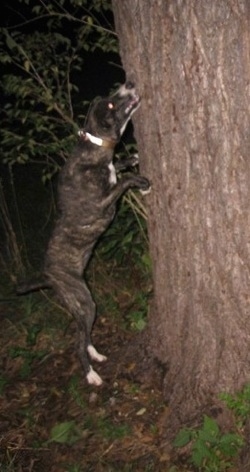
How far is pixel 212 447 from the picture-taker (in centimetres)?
329

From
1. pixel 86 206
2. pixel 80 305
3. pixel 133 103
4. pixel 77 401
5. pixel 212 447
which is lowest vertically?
pixel 77 401

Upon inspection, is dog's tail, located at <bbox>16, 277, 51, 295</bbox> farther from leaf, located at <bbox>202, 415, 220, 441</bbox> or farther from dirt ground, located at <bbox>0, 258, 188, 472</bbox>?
leaf, located at <bbox>202, 415, 220, 441</bbox>

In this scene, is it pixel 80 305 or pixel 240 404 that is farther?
pixel 80 305

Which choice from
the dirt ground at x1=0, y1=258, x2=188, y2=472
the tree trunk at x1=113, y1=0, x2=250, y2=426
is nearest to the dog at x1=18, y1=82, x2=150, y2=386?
the dirt ground at x1=0, y1=258, x2=188, y2=472

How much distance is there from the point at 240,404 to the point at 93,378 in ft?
4.69

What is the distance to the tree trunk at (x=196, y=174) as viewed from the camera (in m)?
2.67

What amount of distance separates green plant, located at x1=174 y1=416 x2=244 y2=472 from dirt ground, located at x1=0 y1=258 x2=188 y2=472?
181 mm

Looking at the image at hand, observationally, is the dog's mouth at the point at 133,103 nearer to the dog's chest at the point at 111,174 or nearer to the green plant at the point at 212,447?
the dog's chest at the point at 111,174

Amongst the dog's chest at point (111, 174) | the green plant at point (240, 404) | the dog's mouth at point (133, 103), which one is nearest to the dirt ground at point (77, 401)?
the green plant at point (240, 404)

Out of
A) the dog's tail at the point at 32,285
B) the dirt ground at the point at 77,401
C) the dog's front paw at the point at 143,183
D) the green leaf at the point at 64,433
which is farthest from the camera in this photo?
the dog's tail at the point at 32,285

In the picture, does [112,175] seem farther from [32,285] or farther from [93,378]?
[93,378]

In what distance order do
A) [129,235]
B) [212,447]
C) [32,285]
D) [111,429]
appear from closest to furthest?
[212,447] → [111,429] → [32,285] → [129,235]

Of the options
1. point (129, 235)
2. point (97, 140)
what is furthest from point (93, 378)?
point (97, 140)

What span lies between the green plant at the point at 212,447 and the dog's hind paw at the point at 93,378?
1.07m
